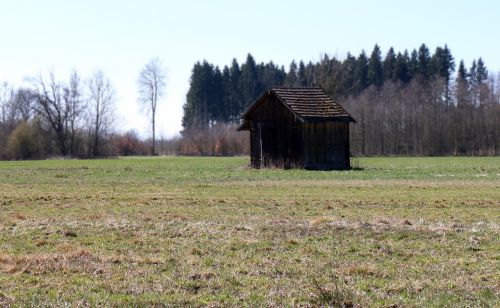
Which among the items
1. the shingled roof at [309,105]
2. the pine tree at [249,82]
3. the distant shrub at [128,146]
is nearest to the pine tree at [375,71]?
the pine tree at [249,82]

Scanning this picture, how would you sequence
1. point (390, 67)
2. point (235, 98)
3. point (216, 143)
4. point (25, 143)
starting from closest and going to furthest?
point (25, 143) < point (216, 143) < point (390, 67) < point (235, 98)

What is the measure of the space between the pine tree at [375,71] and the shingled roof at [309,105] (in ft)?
277

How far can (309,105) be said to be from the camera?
48688 millimetres

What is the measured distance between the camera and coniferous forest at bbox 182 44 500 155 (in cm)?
10100

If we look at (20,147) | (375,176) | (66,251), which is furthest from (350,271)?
(20,147)

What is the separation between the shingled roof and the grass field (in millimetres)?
25655

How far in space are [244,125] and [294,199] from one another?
1179 inches

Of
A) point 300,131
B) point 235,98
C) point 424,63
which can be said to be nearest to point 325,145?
point 300,131

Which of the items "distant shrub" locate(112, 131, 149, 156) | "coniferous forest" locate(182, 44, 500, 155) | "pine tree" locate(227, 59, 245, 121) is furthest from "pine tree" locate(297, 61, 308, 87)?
"distant shrub" locate(112, 131, 149, 156)

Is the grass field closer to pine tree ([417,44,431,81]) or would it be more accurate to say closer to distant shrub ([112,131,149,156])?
distant shrub ([112,131,149,156])

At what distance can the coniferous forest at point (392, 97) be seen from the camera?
101 m

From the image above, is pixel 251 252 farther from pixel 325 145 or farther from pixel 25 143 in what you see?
pixel 25 143

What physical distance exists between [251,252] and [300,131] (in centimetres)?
3633

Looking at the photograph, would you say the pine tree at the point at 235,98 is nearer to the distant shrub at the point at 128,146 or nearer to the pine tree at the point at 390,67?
the pine tree at the point at 390,67
